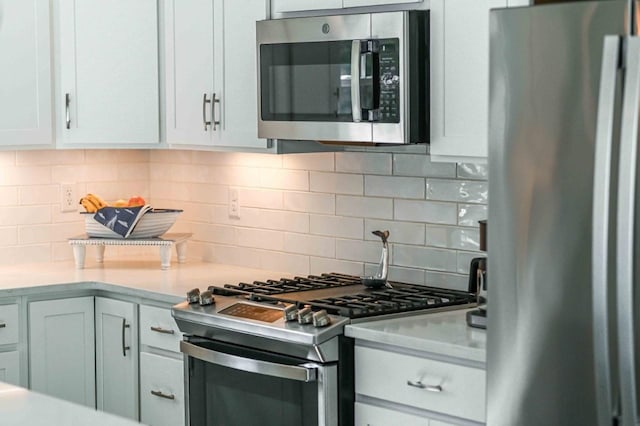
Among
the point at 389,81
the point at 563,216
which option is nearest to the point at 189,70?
the point at 389,81

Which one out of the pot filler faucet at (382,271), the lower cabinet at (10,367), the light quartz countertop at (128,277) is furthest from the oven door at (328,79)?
the lower cabinet at (10,367)

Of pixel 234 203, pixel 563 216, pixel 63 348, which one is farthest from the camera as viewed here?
pixel 234 203

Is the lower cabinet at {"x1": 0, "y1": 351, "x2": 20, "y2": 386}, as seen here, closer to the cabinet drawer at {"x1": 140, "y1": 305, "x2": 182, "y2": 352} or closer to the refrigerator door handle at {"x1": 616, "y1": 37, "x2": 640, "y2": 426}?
the cabinet drawer at {"x1": 140, "y1": 305, "x2": 182, "y2": 352}

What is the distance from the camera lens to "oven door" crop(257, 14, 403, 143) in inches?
146

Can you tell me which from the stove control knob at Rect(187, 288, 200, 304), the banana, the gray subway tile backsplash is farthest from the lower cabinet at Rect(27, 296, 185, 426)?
the gray subway tile backsplash

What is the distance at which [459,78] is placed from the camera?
11.7 ft

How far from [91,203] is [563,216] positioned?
2639 millimetres

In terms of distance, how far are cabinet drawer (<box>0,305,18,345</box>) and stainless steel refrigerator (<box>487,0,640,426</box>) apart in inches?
82.2

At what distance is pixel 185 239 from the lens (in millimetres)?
4875

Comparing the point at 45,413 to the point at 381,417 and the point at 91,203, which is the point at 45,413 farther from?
the point at 91,203

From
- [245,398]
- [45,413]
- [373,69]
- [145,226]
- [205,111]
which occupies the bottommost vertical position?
[245,398]

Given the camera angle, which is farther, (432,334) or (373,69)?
(373,69)

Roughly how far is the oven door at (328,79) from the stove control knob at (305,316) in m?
0.60

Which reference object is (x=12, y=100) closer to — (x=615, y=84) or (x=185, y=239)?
(x=185, y=239)
